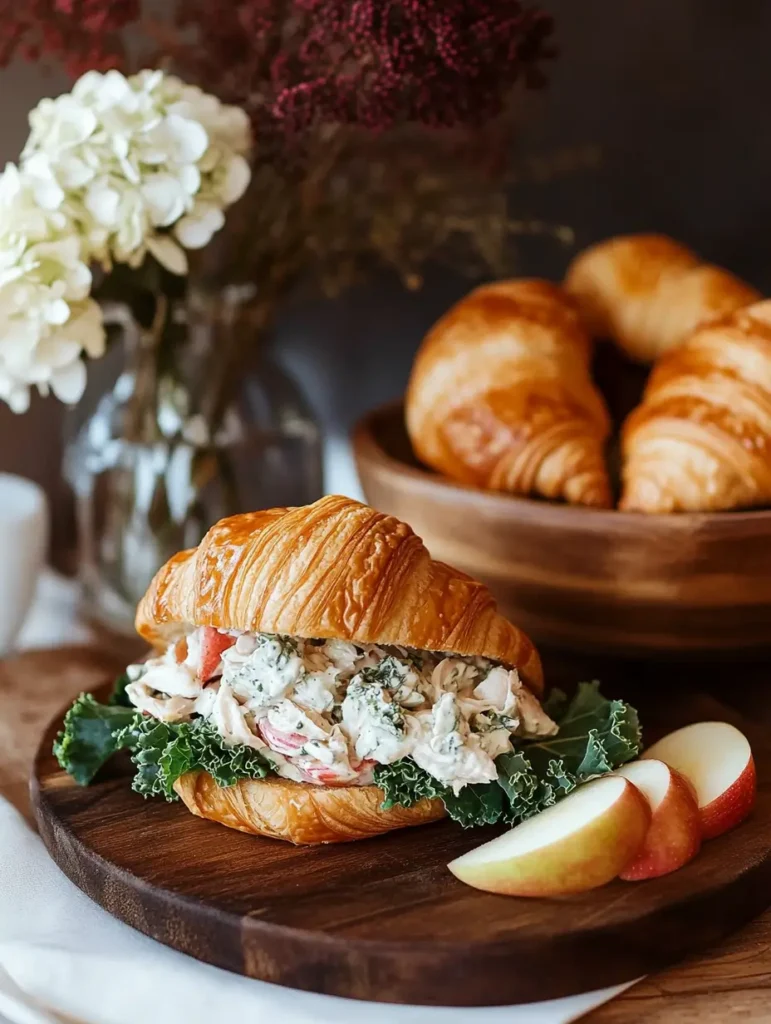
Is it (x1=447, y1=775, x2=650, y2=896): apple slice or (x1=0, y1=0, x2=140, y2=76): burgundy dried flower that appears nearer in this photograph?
(x1=447, y1=775, x2=650, y2=896): apple slice

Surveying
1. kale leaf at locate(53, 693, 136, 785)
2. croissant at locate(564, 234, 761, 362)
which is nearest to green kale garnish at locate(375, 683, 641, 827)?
kale leaf at locate(53, 693, 136, 785)

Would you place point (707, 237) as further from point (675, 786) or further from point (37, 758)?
point (37, 758)

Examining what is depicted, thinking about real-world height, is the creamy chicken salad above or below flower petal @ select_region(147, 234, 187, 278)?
below

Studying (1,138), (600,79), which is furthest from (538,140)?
(1,138)

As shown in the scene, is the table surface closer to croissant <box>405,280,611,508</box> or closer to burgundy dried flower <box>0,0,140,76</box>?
croissant <box>405,280,611,508</box>

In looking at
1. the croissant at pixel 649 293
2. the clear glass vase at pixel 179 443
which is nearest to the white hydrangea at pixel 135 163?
the clear glass vase at pixel 179 443

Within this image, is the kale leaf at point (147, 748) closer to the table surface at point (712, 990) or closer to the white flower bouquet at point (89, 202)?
the table surface at point (712, 990)

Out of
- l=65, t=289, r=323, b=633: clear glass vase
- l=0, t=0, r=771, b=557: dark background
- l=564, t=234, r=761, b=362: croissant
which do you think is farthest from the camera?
l=0, t=0, r=771, b=557: dark background
